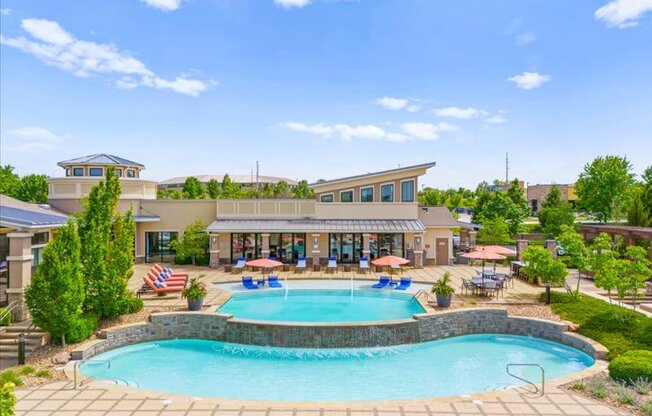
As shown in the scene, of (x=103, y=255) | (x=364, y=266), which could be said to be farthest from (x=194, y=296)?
(x=364, y=266)

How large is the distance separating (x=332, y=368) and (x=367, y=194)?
795 inches

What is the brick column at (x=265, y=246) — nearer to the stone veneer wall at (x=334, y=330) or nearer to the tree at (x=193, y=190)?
the stone veneer wall at (x=334, y=330)

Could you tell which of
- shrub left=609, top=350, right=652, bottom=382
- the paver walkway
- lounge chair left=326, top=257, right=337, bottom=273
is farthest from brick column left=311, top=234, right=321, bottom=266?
shrub left=609, top=350, right=652, bottom=382

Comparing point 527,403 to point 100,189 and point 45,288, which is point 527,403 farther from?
point 100,189

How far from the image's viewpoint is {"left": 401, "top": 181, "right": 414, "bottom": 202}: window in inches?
1281

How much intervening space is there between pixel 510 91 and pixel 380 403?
2550 cm

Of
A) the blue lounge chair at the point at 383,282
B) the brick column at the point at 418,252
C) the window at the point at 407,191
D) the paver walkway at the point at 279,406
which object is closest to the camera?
the paver walkway at the point at 279,406

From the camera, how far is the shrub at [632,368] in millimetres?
10969

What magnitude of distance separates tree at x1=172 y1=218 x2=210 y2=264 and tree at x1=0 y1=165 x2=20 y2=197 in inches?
1322

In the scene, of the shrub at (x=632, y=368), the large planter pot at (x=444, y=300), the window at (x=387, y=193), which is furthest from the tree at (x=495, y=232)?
the shrub at (x=632, y=368)

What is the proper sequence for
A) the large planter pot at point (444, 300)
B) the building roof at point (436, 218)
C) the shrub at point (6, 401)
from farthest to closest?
1. the building roof at point (436, 218)
2. the large planter pot at point (444, 300)
3. the shrub at point (6, 401)

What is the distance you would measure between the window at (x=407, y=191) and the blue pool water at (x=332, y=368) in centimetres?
1665

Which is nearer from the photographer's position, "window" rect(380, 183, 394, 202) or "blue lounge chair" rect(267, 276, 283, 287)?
"blue lounge chair" rect(267, 276, 283, 287)

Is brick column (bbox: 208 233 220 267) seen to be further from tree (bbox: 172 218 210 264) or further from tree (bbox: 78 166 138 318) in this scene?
tree (bbox: 78 166 138 318)
